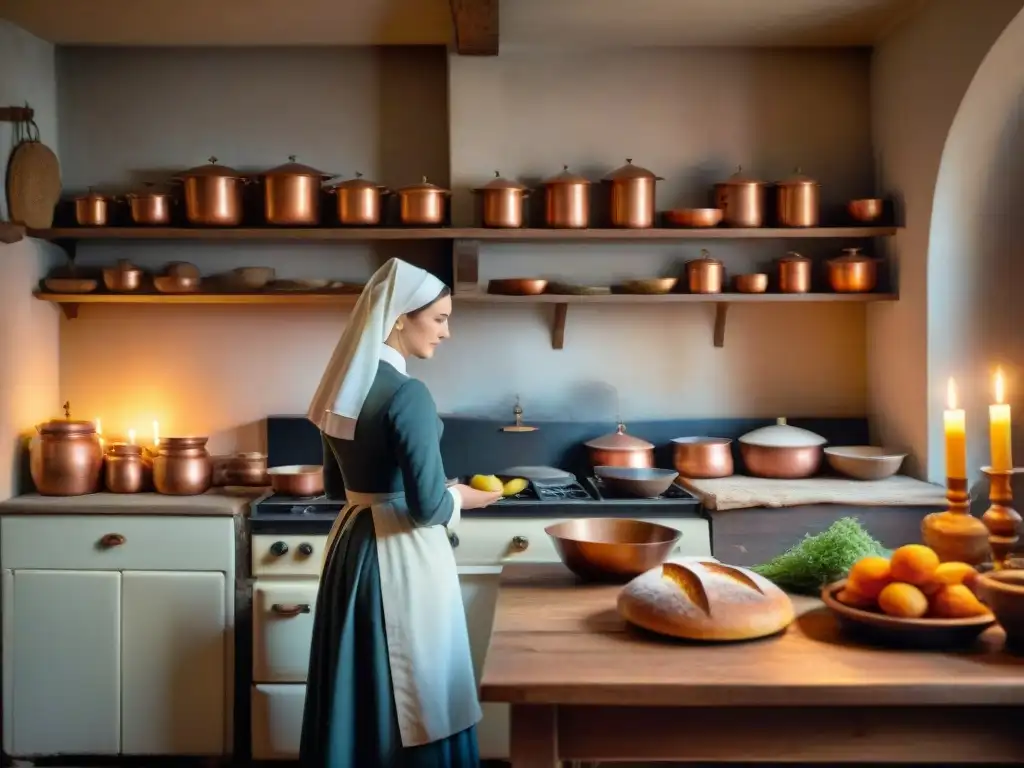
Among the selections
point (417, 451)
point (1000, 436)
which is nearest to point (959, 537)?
point (1000, 436)

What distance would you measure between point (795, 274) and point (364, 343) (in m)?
1.88

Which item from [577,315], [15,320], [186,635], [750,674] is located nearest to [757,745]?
[750,674]

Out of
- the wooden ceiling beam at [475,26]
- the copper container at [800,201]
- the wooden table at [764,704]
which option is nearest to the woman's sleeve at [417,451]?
the wooden table at [764,704]

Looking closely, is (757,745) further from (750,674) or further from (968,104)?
(968,104)

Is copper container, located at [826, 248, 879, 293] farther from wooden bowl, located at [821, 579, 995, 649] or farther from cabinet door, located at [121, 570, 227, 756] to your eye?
cabinet door, located at [121, 570, 227, 756]

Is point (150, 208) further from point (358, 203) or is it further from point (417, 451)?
point (417, 451)

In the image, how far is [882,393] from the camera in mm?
3697

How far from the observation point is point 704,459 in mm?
3555

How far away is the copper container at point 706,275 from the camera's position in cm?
354

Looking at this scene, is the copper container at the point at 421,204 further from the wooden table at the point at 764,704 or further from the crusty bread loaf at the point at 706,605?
the wooden table at the point at 764,704

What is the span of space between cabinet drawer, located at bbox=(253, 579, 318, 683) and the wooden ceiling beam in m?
1.87

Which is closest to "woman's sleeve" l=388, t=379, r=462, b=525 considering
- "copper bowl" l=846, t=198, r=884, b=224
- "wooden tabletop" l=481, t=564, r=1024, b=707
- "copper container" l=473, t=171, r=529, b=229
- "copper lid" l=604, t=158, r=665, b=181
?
"wooden tabletop" l=481, t=564, r=1024, b=707

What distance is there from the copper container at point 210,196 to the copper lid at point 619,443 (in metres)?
1.51

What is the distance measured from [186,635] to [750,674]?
226cm
